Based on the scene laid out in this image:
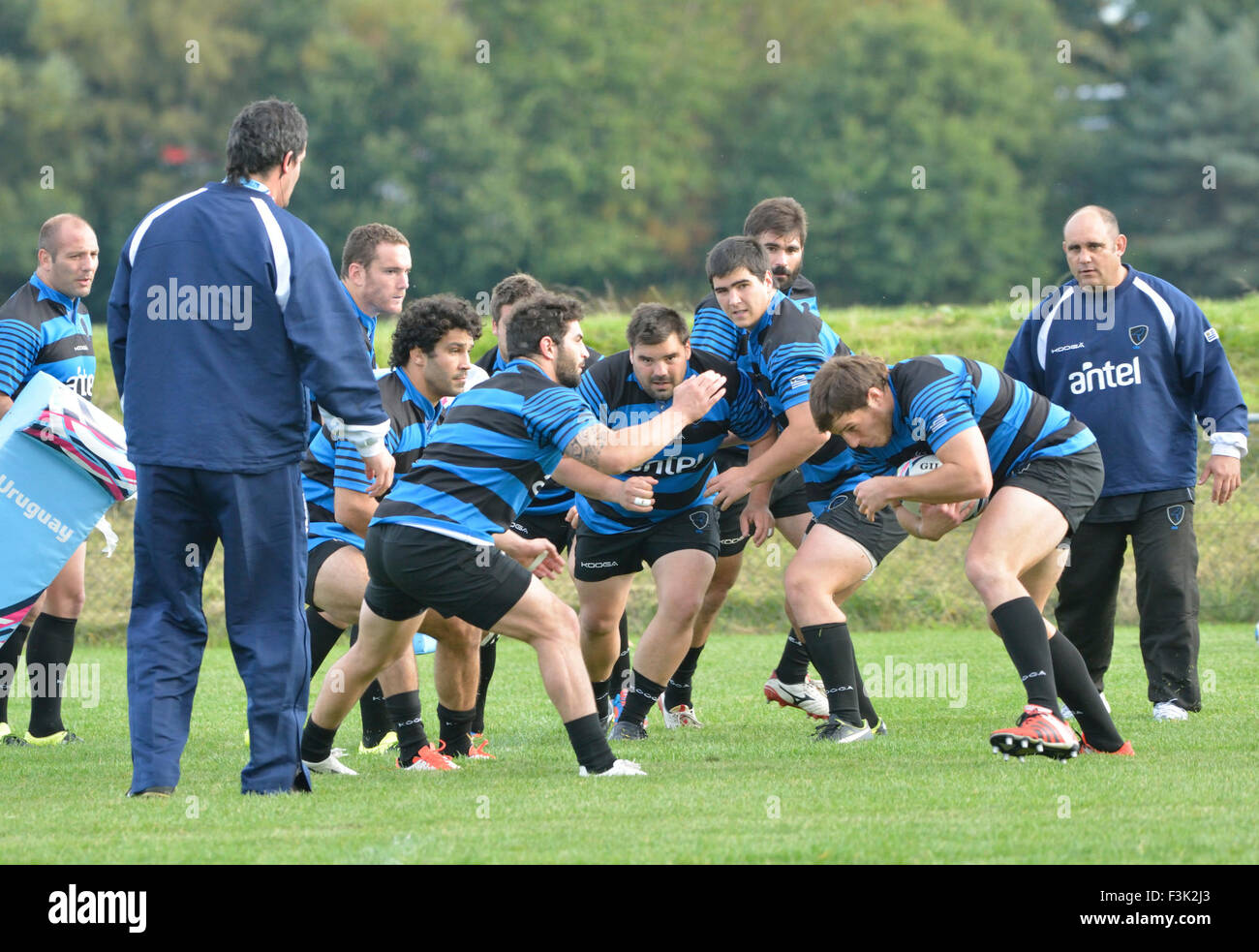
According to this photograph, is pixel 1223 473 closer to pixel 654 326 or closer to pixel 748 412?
pixel 748 412

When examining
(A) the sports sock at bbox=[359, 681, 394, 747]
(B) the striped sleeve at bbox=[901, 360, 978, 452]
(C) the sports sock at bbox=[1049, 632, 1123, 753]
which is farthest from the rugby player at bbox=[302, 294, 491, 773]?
(C) the sports sock at bbox=[1049, 632, 1123, 753]

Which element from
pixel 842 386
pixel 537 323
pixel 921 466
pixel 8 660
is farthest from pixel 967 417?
pixel 8 660

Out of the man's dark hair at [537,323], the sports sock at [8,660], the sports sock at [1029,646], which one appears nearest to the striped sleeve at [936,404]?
the sports sock at [1029,646]

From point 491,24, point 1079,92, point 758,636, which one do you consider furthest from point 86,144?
point 758,636

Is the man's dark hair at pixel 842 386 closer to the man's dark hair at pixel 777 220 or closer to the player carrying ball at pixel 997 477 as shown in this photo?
the player carrying ball at pixel 997 477

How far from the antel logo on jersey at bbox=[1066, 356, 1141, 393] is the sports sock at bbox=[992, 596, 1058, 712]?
2184 millimetres

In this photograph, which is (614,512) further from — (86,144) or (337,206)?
(86,144)

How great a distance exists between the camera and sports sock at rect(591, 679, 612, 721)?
768 cm

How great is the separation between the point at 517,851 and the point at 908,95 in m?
43.6

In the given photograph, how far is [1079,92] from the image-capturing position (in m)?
48.4

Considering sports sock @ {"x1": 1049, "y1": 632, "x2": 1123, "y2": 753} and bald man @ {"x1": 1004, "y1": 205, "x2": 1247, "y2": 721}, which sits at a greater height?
bald man @ {"x1": 1004, "y1": 205, "x2": 1247, "y2": 721}

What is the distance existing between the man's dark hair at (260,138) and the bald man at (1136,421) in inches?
160

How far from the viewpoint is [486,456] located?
5875 mm

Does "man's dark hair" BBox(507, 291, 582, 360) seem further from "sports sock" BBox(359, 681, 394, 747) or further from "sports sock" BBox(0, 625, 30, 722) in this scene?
"sports sock" BBox(0, 625, 30, 722)
